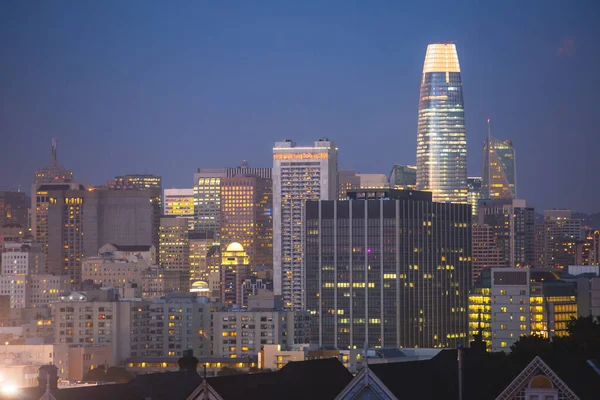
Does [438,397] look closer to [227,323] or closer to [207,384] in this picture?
[207,384]

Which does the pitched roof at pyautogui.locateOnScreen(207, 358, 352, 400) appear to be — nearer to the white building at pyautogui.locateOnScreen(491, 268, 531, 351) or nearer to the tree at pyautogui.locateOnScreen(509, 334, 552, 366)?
the tree at pyautogui.locateOnScreen(509, 334, 552, 366)

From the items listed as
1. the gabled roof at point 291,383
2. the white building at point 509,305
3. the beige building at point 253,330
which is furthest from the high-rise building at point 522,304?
the gabled roof at point 291,383

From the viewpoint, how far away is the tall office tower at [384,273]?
179375mm

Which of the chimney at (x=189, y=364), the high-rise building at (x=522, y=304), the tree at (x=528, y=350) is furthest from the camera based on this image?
the high-rise building at (x=522, y=304)

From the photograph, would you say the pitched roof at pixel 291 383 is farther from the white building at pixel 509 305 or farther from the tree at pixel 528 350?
the white building at pixel 509 305

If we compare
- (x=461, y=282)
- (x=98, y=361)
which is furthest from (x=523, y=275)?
(x=98, y=361)

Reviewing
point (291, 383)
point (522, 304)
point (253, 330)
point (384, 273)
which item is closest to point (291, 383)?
point (291, 383)

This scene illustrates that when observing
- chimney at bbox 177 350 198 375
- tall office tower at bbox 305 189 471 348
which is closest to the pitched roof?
chimney at bbox 177 350 198 375

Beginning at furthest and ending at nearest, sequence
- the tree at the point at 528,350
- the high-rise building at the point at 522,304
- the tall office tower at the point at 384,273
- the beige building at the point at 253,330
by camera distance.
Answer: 1. the tall office tower at the point at 384,273
2. the beige building at the point at 253,330
3. the high-rise building at the point at 522,304
4. the tree at the point at 528,350

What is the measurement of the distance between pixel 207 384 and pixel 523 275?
152m

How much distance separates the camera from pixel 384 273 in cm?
18725

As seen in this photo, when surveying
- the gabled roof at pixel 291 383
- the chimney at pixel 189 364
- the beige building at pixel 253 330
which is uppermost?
the chimney at pixel 189 364

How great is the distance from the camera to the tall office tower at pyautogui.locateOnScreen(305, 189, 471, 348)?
589ft

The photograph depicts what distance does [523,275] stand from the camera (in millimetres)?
173125
